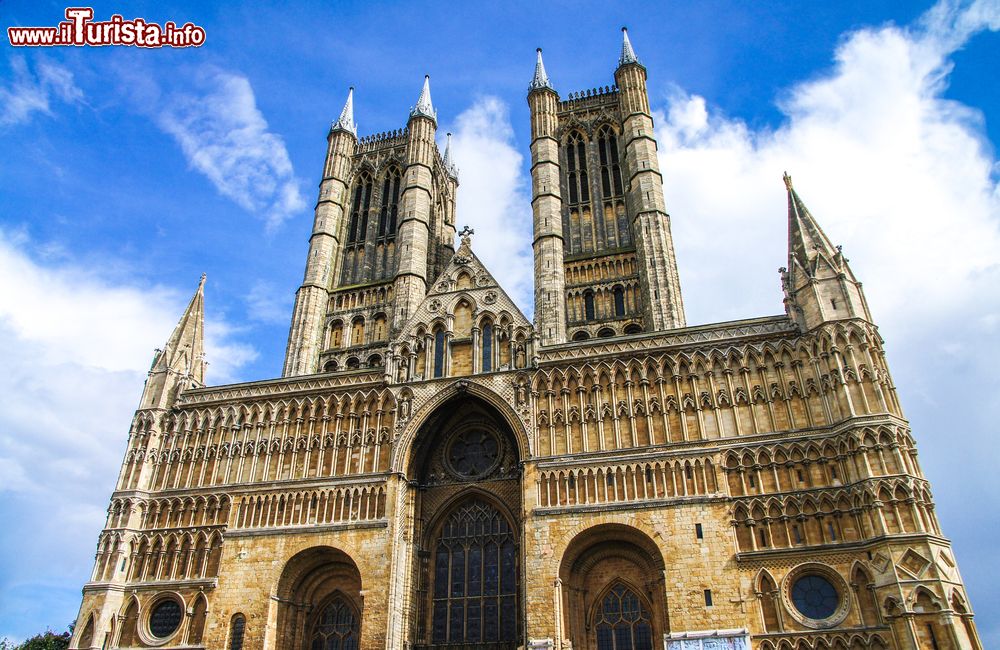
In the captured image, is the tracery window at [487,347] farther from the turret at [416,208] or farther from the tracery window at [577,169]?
the tracery window at [577,169]

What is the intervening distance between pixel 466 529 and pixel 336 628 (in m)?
5.91

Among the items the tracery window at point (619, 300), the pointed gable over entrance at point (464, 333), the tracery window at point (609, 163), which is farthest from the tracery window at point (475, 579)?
the tracery window at point (609, 163)

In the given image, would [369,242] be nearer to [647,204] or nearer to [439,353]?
[647,204]

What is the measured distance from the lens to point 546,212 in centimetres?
4003

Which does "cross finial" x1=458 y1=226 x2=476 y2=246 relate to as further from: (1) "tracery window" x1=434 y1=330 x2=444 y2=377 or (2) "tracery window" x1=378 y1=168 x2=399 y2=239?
(2) "tracery window" x1=378 y1=168 x2=399 y2=239

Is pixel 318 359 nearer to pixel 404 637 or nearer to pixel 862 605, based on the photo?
pixel 404 637

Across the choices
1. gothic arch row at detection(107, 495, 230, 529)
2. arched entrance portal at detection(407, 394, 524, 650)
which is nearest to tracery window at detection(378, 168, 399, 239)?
arched entrance portal at detection(407, 394, 524, 650)

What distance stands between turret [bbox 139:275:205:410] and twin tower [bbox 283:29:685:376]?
666 cm

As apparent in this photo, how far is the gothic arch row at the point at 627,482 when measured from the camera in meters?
22.8

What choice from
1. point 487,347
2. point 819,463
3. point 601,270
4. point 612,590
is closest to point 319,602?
point 612,590

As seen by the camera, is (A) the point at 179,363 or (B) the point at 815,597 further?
(A) the point at 179,363

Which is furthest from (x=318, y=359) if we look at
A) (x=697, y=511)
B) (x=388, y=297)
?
(x=697, y=511)

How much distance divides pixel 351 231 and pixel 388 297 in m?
7.40

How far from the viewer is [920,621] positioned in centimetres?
1869
